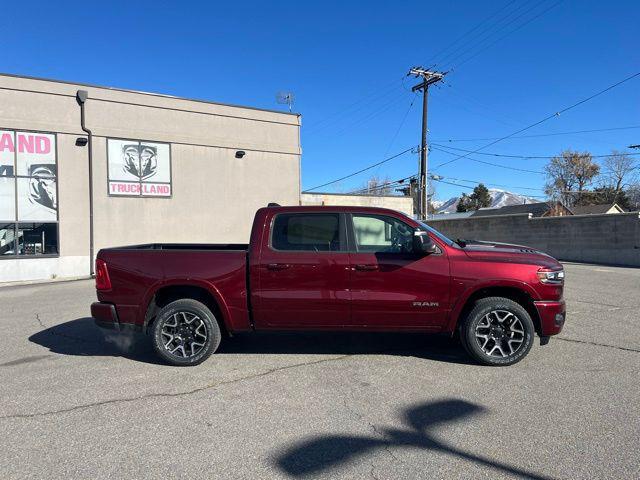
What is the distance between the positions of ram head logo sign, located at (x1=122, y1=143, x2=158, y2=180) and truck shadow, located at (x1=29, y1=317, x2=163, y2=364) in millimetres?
11268

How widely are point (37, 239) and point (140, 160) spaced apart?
14.7 feet

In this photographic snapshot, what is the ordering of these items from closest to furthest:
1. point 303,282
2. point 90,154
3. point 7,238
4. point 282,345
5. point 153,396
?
point 153,396 → point 303,282 → point 282,345 → point 7,238 → point 90,154

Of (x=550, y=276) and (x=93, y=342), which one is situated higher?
(x=550, y=276)

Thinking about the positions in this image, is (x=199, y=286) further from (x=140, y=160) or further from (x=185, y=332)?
(x=140, y=160)

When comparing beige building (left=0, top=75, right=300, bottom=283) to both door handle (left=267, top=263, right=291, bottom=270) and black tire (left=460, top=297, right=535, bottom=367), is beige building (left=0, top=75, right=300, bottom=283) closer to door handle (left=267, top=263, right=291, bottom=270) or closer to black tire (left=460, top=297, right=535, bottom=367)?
door handle (left=267, top=263, right=291, bottom=270)

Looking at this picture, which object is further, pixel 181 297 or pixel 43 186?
pixel 43 186

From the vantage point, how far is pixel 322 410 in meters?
4.20

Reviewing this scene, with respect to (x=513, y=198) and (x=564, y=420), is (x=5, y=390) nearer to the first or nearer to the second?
(x=564, y=420)

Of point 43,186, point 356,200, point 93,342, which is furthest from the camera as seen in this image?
point 356,200

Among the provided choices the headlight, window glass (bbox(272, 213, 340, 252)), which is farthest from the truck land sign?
the headlight

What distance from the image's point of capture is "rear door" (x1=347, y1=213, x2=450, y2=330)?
211 inches

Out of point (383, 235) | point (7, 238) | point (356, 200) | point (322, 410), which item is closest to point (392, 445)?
point (322, 410)

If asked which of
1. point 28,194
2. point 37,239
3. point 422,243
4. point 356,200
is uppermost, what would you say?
point 356,200

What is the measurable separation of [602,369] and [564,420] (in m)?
1.64
